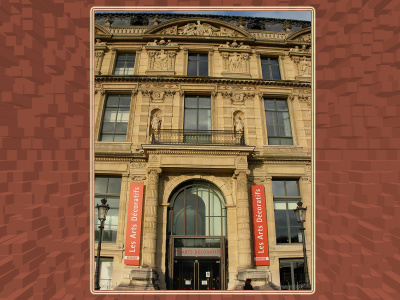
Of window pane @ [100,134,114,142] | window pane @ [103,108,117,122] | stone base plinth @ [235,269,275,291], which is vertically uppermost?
window pane @ [103,108,117,122]

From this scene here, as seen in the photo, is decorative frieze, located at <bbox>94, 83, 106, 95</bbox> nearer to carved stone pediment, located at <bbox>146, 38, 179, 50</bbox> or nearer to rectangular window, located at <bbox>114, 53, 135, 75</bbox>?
rectangular window, located at <bbox>114, 53, 135, 75</bbox>

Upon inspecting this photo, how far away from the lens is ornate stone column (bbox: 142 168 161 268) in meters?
10.0

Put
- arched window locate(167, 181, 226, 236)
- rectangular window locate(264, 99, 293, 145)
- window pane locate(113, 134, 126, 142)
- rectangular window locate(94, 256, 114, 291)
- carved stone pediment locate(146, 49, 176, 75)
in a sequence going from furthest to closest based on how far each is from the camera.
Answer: carved stone pediment locate(146, 49, 176, 75) < rectangular window locate(264, 99, 293, 145) < window pane locate(113, 134, 126, 142) < arched window locate(167, 181, 226, 236) < rectangular window locate(94, 256, 114, 291)

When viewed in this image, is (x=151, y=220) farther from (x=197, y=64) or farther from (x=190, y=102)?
(x=197, y=64)

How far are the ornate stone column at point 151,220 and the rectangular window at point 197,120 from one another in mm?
2251

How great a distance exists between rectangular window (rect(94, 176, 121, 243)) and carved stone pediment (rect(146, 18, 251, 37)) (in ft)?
27.0

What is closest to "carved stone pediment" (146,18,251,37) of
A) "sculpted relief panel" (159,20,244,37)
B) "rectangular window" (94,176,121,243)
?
"sculpted relief panel" (159,20,244,37)

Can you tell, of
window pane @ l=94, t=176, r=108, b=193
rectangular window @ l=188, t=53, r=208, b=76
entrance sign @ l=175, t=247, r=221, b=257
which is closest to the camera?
entrance sign @ l=175, t=247, r=221, b=257

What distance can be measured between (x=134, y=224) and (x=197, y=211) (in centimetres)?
260

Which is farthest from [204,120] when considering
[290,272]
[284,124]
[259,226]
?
[290,272]

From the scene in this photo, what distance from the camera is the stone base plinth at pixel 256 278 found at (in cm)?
954

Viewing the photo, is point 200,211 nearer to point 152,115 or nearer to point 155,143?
point 155,143

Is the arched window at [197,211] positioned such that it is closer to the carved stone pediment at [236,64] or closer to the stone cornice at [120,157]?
the stone cornice at [120,157]
